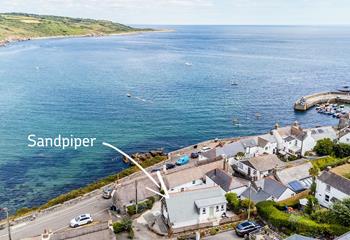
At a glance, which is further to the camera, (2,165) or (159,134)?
(159,134)

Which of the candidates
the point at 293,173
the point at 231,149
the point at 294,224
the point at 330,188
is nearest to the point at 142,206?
the point at 294,224

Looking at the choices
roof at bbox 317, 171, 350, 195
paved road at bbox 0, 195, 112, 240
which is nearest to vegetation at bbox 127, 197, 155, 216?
paved road at bbox 0, 195, 112, 240

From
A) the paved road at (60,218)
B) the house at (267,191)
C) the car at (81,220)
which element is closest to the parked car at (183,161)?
the paved road at (60,218)

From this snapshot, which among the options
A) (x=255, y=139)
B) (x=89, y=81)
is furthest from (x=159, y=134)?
(x=89, y=81)

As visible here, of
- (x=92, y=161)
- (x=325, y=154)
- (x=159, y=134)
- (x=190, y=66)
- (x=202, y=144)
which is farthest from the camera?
(x=190, y=66)

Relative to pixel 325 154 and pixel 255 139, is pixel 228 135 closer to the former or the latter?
pixel 255 139

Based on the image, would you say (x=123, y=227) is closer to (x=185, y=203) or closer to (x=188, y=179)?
(x=185, y=203)

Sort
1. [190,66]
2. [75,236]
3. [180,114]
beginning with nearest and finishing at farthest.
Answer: [75,236]
[180,114]
[190,66]
